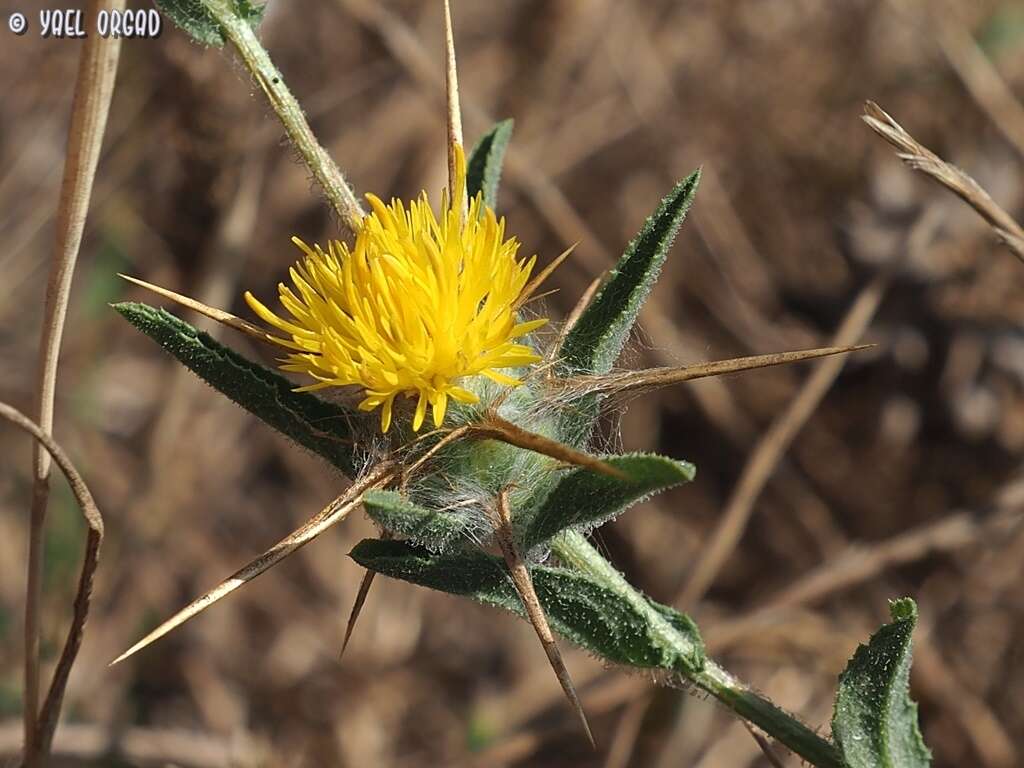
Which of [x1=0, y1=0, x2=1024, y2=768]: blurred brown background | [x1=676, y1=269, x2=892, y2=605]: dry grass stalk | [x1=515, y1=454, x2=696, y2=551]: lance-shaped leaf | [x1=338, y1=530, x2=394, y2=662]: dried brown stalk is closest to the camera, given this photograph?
[x1=515, y1=454, x2=696, y2=551]: lance-shaped leaf

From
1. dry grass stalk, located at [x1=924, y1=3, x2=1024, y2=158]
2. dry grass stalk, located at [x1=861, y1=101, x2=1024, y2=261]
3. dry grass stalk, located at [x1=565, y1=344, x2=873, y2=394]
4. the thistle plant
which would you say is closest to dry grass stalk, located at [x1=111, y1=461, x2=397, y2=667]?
the thistle plant

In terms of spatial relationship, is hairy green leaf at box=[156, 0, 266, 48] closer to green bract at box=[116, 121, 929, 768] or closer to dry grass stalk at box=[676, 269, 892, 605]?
green bract at box=[116, 121, 929, 768]

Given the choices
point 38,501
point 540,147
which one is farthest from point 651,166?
point 38,501

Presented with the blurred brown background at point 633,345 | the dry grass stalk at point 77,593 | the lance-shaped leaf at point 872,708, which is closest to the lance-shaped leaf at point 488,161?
Answer: the dry grass stalk at point 77,593

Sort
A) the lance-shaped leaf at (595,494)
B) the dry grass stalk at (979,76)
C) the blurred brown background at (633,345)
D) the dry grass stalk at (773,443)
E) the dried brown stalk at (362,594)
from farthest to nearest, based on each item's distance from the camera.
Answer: the dry grass stalk at (979,76) < the blurred brown background at (633,345) < the dry grass stalk at (773,443) < the dried brown stalk at (362,594) < the lance-shaped leaf at (595,494)

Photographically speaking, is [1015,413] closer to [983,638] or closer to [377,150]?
[983,638]

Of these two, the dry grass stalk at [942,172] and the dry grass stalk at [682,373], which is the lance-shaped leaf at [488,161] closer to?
the dry grass stalk at [682,373]
